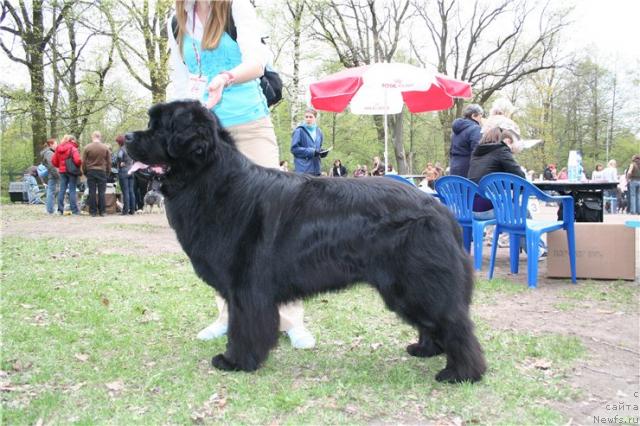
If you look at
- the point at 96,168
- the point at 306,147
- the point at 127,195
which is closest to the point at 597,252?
the point at 306,147

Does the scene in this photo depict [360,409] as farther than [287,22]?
No

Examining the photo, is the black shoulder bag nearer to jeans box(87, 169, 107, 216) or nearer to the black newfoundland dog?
the black newfoundland dog

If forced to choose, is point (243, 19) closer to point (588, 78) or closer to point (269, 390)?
point (269, 390)

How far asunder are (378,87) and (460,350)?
8278 millimetres

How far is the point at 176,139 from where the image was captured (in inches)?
113

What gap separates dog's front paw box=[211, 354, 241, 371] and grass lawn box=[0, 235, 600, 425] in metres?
0.06

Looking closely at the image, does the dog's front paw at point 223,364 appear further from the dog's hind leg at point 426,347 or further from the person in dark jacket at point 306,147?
the person in dark jacket at point 306,147

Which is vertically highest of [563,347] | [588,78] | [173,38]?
[588,78]

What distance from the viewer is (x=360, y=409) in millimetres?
2639

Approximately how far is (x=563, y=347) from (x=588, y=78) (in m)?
38.2

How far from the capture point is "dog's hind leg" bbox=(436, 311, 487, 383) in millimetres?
2861

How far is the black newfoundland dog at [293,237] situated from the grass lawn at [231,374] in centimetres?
26

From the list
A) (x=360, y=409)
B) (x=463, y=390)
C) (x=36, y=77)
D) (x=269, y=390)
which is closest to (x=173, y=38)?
(x=269, y=390)

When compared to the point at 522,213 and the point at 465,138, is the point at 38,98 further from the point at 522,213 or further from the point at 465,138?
the point at 522,213
